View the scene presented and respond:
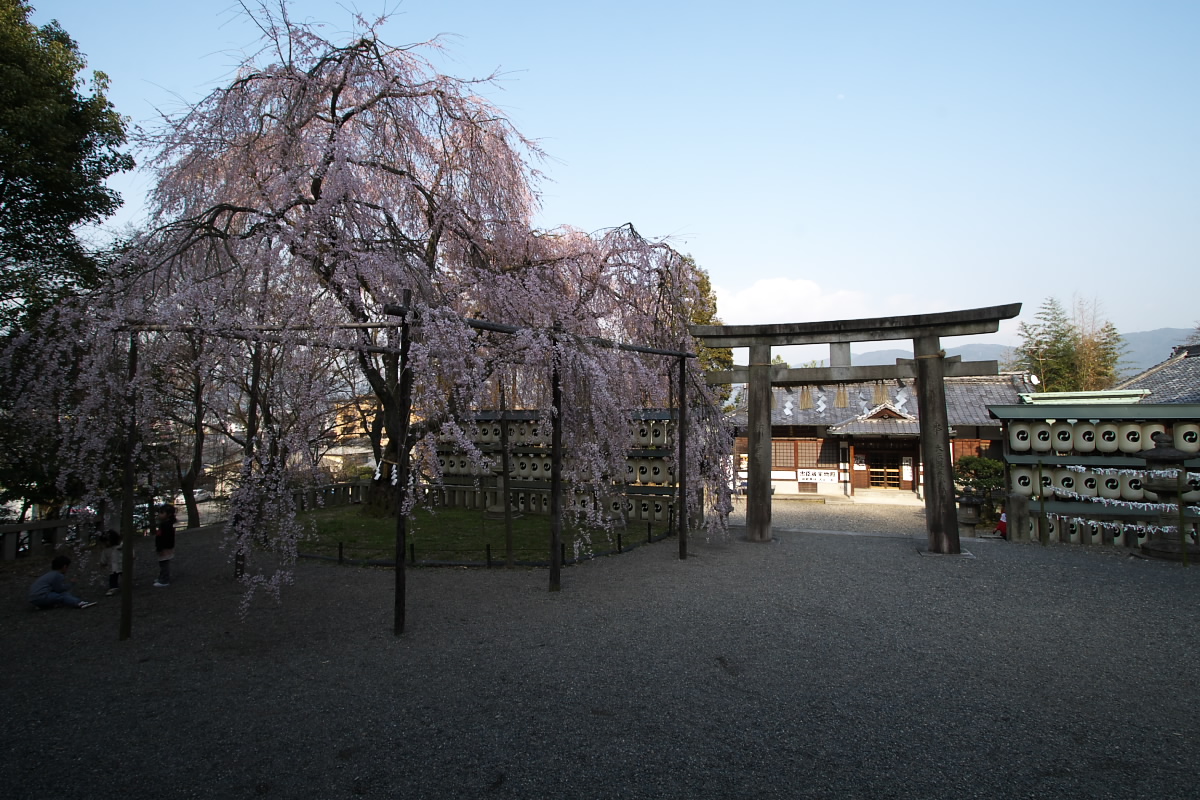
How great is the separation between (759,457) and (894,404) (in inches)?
582

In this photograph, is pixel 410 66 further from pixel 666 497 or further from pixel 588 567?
pixel 666 497

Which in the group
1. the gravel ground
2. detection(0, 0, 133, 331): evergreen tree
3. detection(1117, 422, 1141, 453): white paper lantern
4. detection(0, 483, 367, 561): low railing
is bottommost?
the gravel ground

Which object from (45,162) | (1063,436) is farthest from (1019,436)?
(45,162)

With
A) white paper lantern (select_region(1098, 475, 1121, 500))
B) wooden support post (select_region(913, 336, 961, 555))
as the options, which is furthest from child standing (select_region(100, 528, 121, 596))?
white paper lantern (select_region(1098, 475, 1121, 500))

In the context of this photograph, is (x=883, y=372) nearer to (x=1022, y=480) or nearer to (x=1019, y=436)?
(x=1019, y=436)

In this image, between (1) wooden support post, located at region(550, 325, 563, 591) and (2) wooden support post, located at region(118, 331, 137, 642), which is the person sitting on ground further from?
(1) wooden support post, located at region(550, 325, 563, 591)

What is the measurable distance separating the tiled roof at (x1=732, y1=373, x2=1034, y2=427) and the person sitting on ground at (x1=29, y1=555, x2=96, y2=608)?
720 inches

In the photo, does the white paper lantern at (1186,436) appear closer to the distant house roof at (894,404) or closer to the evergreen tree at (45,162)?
the distant house roof at (894,404)

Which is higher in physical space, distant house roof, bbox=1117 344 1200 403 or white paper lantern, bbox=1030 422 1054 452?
distant house roof, bbox=1117 344 1200 403

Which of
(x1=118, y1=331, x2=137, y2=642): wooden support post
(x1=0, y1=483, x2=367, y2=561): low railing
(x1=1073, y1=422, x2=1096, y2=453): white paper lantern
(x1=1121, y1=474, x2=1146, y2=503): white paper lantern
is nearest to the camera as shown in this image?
(x1=118, y1=331, x2=137, y2=642): wooden support post

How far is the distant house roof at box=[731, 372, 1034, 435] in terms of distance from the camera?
856 inches

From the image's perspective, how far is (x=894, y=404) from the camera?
78.6 feet

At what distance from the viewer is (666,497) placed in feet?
46.2

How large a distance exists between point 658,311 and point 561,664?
7.48 metres
